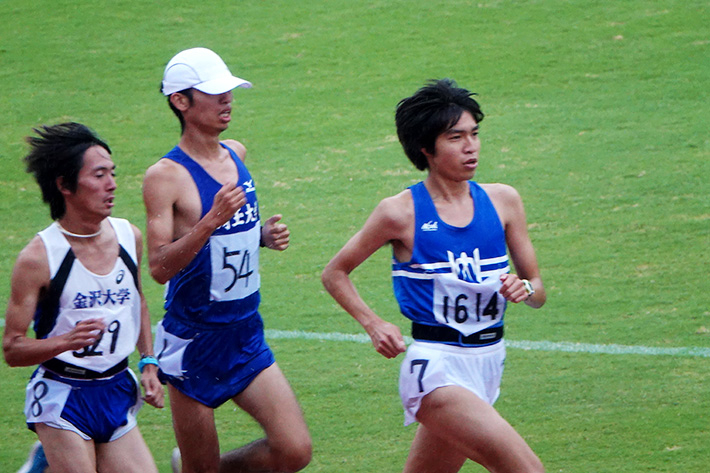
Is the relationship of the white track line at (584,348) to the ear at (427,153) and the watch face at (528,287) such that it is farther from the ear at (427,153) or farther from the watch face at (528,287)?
the ear at (427,153)

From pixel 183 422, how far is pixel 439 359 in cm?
128

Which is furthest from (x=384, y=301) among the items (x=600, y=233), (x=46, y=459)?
(x=46, y=459)

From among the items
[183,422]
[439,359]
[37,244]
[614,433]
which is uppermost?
[37,244]

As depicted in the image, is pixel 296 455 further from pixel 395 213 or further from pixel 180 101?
pixel 180 101

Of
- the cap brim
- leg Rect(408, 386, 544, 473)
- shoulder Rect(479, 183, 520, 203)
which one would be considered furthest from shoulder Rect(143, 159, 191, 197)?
leg Rect(408, 386, 544, 473)

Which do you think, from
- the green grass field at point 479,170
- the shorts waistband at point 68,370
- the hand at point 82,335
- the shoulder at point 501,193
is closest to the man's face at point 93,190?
the hand at point 82,335

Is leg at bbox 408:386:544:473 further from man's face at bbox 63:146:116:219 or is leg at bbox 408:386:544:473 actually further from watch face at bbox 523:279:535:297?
man's face at bbox 63:146:116:219

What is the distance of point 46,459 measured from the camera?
4.54 m

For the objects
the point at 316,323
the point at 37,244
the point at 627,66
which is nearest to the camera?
the point at 37,244

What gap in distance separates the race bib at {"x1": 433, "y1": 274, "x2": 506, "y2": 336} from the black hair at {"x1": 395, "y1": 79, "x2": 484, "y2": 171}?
0.61 metres

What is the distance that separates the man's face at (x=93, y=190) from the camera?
457 centimetres

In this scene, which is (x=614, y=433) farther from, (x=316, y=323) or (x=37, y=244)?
(x=37, y=244)

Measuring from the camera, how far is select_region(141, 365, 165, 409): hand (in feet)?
15.2

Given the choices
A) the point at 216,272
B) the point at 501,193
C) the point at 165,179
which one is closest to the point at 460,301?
the point at 501,193
